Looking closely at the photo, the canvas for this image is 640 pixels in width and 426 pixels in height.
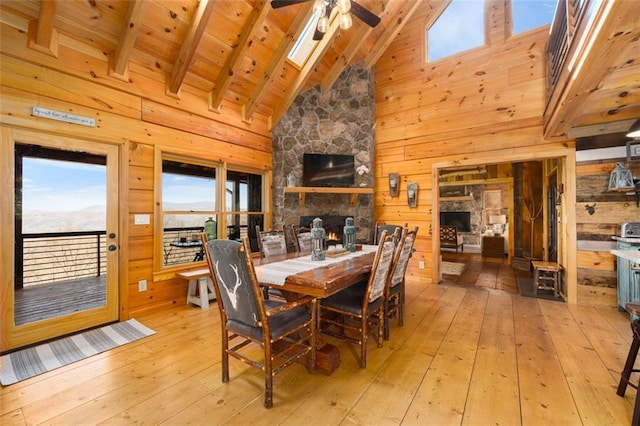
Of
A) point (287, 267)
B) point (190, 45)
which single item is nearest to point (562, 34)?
point (287, 267)

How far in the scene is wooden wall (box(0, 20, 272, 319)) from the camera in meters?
2.44

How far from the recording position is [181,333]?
2781mm

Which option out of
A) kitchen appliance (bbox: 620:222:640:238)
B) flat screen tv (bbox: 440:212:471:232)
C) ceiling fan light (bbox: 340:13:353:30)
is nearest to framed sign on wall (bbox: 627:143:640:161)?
kitchen appliance (bbox: 620:222:640:238)

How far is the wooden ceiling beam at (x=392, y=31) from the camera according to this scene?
4543 millimetres

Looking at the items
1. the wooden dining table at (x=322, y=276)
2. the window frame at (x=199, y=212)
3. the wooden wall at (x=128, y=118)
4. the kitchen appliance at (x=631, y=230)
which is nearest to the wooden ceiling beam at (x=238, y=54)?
the wooden wall at (x=128, y=118)

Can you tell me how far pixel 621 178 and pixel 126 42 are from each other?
18.9ft

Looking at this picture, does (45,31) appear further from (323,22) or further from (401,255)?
(401,255)

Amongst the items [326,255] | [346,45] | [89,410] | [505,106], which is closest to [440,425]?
[326,255]

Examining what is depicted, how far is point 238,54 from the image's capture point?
11.8 feet

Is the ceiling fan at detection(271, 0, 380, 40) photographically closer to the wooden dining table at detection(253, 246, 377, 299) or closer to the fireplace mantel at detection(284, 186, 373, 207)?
the wooden dining table at detection(253, 246, 377, 299)

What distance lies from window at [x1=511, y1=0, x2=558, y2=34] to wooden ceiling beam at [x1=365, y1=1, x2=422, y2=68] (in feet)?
4.89

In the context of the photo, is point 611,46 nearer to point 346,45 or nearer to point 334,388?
point 334,388

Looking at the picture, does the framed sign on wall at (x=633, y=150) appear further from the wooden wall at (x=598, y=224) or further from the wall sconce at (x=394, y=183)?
the wall sconce at (x=394, y=183)

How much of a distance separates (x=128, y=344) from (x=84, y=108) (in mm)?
2415
